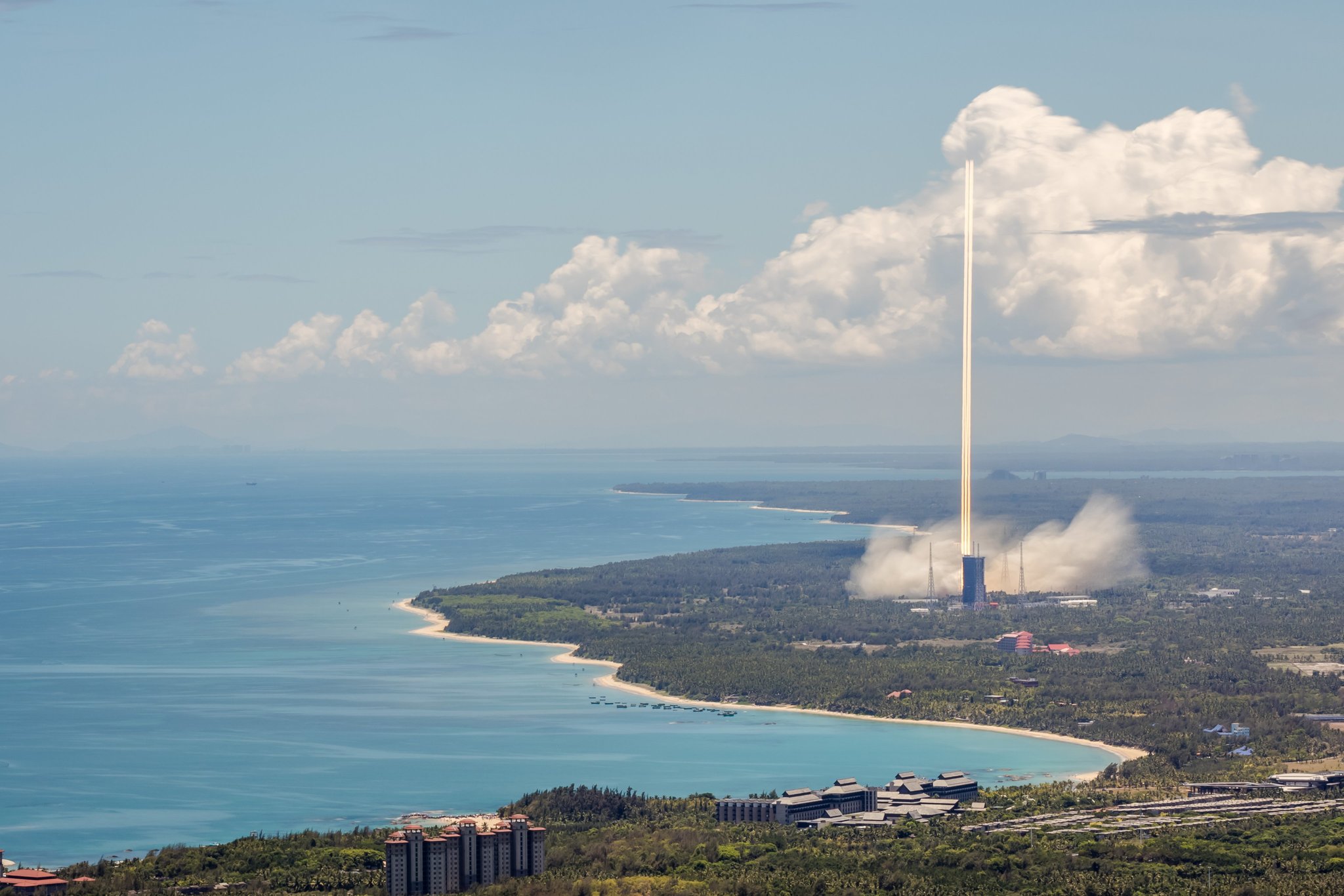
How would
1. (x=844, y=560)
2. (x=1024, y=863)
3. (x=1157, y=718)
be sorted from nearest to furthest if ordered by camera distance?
(x=1024, y=863) < (x=1157, y=718) < (x=844, y=560)

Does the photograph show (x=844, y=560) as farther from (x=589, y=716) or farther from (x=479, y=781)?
(x=479, y=781)

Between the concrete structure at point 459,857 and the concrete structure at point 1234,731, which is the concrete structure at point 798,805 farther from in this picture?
the concrete structure at point 1234,731

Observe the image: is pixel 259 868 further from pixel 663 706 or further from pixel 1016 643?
pixel 1016 643

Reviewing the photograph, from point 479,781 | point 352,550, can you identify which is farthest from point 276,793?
point 352,550

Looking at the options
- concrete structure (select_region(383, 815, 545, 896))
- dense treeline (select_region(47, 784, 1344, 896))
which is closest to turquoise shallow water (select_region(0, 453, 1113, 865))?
dense treeline (select_region(47, 784, 1344, 896))

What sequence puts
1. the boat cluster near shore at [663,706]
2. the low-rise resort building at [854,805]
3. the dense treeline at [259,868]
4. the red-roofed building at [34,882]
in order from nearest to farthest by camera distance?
the red-roofed building at [34,882] < the dense treeline at [259,868] < the low-rise resort building at [854,805] < the boat cluster near shore at [663,706]

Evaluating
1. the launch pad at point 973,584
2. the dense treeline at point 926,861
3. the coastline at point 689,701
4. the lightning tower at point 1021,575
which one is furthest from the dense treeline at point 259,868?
the lightning tower at point 1021,575
